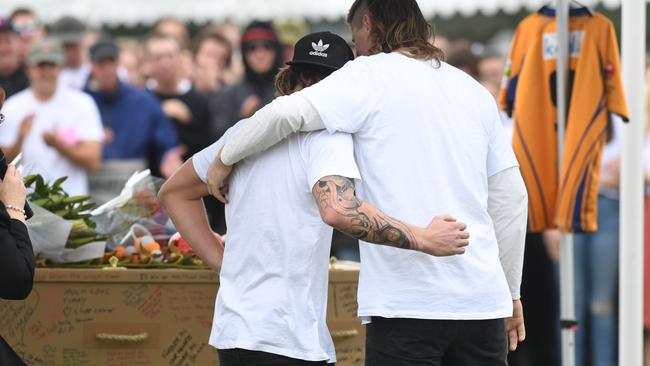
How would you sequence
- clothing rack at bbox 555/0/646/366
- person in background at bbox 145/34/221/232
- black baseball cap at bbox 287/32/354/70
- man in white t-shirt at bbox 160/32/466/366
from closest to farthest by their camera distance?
man in white t-shirt at bbox 160/32/466/366 → black baseball cap at bbox 287/32/354/70 → clothing rack at bbox 555/0/646/366 → person in background at bbox 145/34/221/232

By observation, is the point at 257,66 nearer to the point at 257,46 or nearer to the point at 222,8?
the point at 257,46

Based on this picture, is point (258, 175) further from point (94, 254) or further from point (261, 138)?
point (94, 254)

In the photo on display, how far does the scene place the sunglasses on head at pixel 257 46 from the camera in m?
Answer: 8.33

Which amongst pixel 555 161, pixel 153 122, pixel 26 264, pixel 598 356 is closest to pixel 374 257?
pixel 26 264

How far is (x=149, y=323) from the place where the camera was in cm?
423

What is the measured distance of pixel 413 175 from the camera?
10.8 feet

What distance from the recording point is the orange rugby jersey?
5719 mm

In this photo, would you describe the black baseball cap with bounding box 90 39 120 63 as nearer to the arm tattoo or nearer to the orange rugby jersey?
the orange rugby jersey

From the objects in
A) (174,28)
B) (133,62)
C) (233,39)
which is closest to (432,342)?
(174,28)

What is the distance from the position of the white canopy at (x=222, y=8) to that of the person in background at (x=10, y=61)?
1.91 ft

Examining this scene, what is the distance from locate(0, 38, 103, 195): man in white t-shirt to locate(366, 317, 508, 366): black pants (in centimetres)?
474

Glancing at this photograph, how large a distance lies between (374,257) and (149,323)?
3.81 ft

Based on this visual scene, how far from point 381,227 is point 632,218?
2.33m

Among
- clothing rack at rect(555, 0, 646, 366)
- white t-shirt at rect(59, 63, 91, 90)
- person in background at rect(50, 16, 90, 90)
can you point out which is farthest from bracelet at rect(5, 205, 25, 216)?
person in background at rect(50, 16, 90, 90)
